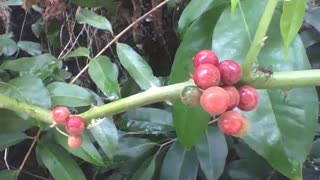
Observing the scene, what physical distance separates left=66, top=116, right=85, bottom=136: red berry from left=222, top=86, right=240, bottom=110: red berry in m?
0.12

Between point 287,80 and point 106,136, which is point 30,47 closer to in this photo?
point 106,136

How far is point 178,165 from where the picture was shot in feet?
2.77

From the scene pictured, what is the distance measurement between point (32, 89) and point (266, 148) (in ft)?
0.99

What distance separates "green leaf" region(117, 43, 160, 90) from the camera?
73 centimetres

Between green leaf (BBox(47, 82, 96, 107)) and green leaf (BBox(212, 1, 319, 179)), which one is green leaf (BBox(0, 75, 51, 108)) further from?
green leaf (BBox(212, 1, 319, 179))

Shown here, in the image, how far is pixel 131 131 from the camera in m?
0.90

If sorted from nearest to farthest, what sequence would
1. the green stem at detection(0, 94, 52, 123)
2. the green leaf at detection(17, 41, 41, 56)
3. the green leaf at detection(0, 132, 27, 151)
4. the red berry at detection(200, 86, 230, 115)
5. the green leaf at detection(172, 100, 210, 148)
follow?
1. the red berry at detection(200, 86, 230, 115)
2. the green stem at detection(0, 94, 52, 123)
3. the green leaf at detection(172, 100, 210, 148)
4. the green leaf at detection(0, 132, 27, 151)
5. the green leaf at detection(17, 41, 41, 56)

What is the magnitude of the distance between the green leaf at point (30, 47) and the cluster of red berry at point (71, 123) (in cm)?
56

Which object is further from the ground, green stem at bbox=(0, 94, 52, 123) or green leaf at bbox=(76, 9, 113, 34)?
green stem at bbox=(0, 94, 52, 123)

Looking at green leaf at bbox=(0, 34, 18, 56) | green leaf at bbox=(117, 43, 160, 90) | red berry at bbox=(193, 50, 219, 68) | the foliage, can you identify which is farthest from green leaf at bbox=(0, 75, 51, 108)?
red berry at bbox=(193, 50, 219, 68)

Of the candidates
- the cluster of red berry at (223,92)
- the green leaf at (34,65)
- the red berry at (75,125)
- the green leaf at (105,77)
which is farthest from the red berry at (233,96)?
the green leaf at (34,65)

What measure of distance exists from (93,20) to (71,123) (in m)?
0.42

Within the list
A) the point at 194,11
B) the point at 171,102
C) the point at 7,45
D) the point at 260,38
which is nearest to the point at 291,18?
the point at 260,38

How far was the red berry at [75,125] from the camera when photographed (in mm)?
468
